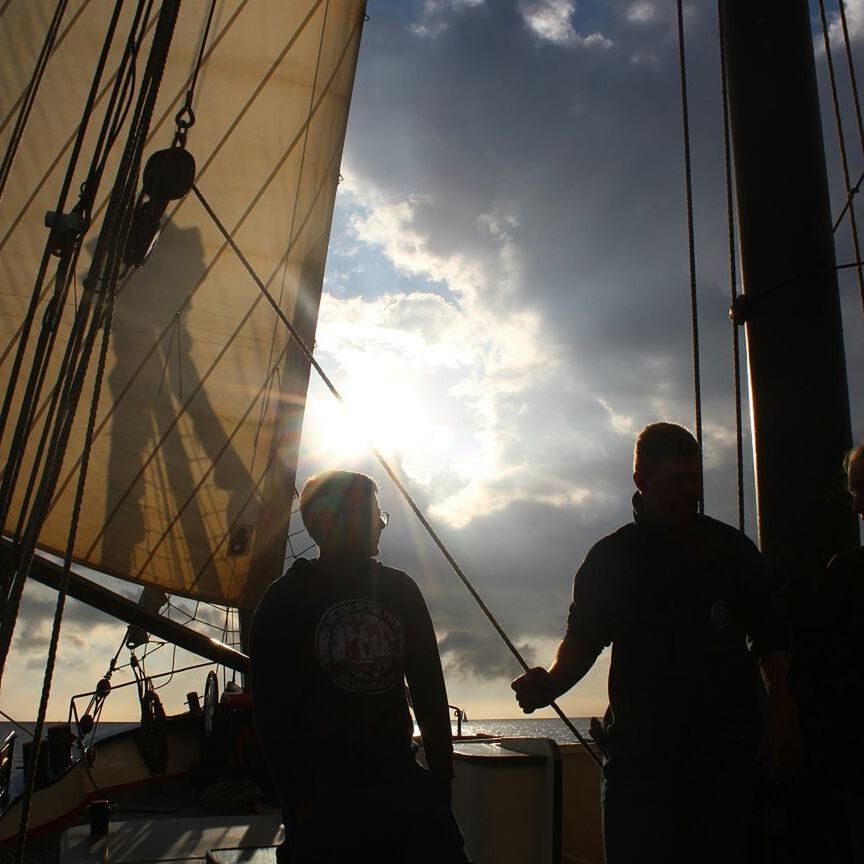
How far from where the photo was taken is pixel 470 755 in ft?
10.2

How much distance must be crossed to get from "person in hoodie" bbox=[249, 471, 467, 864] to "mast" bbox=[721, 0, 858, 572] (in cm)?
133

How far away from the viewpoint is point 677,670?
1.93 m

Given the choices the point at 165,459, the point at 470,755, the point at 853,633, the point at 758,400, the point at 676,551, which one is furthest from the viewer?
the point at 165,459

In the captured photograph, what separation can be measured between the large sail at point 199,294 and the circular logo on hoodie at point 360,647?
531 centimetres

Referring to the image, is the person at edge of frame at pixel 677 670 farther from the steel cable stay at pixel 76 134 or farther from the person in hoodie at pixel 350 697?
the steel cable stay at pixel 76 134

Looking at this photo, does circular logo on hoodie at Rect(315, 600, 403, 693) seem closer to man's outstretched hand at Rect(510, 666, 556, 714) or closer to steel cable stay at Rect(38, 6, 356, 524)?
man's outstretched hand at Rect(510, 666, 556, 714)

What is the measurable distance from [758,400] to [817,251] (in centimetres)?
59

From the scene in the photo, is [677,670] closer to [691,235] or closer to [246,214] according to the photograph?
[691,235]

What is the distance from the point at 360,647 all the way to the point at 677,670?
2.52 ft

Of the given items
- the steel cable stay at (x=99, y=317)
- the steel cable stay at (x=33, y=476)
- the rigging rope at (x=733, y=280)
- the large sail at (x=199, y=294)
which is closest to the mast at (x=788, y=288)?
the rigging rope at (x=733, y=280)

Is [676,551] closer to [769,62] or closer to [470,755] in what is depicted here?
[470,755]

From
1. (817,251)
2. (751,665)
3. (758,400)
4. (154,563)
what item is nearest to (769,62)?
(817,251)

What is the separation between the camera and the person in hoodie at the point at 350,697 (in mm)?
1819

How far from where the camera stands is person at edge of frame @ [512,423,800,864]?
184 cm
